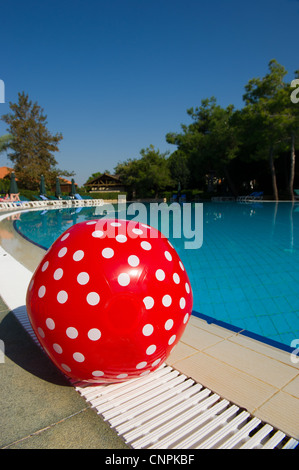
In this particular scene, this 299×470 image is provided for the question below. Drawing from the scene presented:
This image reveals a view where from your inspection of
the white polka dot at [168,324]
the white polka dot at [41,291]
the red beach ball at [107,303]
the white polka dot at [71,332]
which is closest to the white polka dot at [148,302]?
the red beach ball at [107,303]

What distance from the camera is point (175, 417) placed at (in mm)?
1919

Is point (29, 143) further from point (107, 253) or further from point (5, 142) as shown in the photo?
point (107, 253)

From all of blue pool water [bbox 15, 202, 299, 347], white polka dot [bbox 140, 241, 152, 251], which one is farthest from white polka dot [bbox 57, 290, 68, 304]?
blue pool water [bbox 15, 202, 299, 347]

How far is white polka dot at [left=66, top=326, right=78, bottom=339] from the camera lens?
1.87 meters

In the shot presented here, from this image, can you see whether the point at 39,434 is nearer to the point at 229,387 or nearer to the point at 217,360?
the point at 229,387

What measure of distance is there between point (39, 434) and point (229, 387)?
4.58 ft

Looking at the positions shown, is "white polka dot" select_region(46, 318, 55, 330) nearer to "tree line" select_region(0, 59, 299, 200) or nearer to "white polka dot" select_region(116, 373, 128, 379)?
"white polka dot" select_region(116, 373, 128, 379)

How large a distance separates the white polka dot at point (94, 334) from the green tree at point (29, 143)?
150 ft

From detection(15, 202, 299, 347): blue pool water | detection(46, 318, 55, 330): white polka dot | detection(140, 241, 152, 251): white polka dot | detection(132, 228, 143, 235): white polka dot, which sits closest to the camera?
detection(46, 318, 55, 330): white polka dot

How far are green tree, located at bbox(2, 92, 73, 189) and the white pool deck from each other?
148 ft

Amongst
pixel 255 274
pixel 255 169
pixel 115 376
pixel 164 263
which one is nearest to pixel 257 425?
pixel 115 376

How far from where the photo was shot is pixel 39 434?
1.77 meters

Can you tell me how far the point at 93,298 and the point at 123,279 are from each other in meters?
0.22

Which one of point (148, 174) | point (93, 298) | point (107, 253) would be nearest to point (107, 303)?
point (93, 298)
